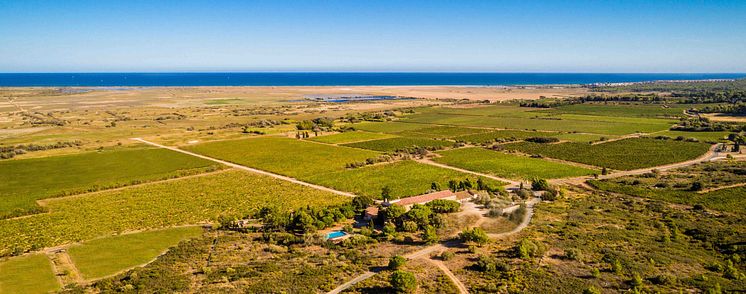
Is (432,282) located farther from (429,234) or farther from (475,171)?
(475,171)


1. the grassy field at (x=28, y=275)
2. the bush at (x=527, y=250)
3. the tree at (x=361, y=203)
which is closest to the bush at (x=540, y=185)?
the bush at (x=527, y=250)

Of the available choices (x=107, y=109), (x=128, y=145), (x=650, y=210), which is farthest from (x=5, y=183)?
(x=107, y=109)

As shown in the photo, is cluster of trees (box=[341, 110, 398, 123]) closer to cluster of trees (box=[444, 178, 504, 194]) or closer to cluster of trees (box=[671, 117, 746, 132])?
cluster of trees (box=[671, 117, 746, 132])

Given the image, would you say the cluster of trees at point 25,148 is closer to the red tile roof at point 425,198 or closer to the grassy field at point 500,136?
the red tile roof at point 425,198

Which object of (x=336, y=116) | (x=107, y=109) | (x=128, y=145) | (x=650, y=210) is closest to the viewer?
(x=650, y=210)

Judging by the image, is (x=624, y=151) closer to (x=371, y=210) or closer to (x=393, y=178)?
(x=393, y=178)

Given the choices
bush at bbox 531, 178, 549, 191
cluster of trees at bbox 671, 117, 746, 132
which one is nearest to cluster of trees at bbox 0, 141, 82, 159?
Answer: bush at bbox 531, 178, 549, 191
